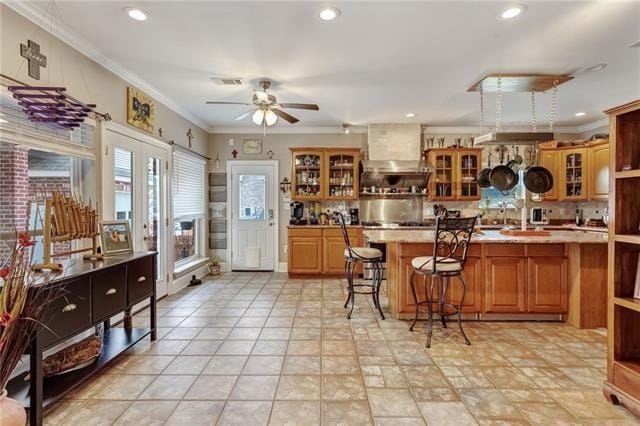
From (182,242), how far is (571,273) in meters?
5.28

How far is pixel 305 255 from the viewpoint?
578 cm

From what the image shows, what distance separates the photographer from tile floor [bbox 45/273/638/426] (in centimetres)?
200

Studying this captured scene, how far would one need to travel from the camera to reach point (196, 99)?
4.66m

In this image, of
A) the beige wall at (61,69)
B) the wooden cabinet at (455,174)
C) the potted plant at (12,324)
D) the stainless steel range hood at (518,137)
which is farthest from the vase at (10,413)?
the wooden cabinet at (455,174)

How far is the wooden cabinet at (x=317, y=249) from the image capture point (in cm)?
575

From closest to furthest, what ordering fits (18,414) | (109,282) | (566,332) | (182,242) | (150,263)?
(18,414)
(109,282)
(150,263)
(566,332)
(182,242)

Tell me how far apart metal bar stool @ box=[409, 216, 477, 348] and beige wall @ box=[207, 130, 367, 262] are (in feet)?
11.0

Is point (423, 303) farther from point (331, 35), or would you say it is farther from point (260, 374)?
point (331, 35)

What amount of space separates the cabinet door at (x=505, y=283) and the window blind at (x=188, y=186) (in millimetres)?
4245

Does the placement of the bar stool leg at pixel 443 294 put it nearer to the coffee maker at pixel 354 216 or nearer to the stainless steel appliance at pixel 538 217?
the coffee maker at pixel 354 216

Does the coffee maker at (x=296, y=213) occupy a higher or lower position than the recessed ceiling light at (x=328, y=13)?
lower

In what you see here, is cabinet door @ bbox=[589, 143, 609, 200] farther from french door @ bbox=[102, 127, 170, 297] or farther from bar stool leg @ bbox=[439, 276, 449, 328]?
french door @ bbox=[102, 127, 170, 297]

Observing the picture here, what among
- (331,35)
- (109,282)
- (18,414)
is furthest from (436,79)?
(18,414)

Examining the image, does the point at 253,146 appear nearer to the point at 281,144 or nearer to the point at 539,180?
the point at 281,144
